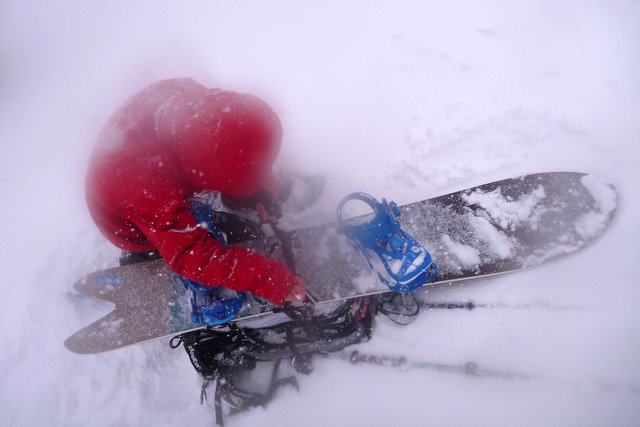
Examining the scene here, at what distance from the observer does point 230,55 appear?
3.79m

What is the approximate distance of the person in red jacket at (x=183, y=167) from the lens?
5.46 feet

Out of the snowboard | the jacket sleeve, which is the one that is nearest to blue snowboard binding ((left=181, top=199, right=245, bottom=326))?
the snowboard

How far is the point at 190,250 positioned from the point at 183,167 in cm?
44

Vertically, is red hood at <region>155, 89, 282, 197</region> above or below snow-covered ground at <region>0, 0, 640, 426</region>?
above

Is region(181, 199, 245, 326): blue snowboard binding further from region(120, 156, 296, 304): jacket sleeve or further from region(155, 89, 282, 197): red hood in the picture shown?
region(155, 89, 282, 197): red hood

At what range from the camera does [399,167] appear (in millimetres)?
2816

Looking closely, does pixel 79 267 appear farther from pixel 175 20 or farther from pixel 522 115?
pixel 522 115

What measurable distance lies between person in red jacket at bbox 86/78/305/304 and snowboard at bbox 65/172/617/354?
686mm

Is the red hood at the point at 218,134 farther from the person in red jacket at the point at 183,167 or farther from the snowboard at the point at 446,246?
the snowboard at the point at 446,246

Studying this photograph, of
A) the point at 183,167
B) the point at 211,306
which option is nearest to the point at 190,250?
the point at 183,167

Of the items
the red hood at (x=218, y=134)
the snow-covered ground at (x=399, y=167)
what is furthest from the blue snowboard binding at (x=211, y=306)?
the snow-covered ground at (x=399, y=167)

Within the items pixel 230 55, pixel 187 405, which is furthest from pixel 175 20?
pixel 187 405

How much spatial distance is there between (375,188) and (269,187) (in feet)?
3.00

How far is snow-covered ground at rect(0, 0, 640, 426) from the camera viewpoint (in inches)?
88.7
